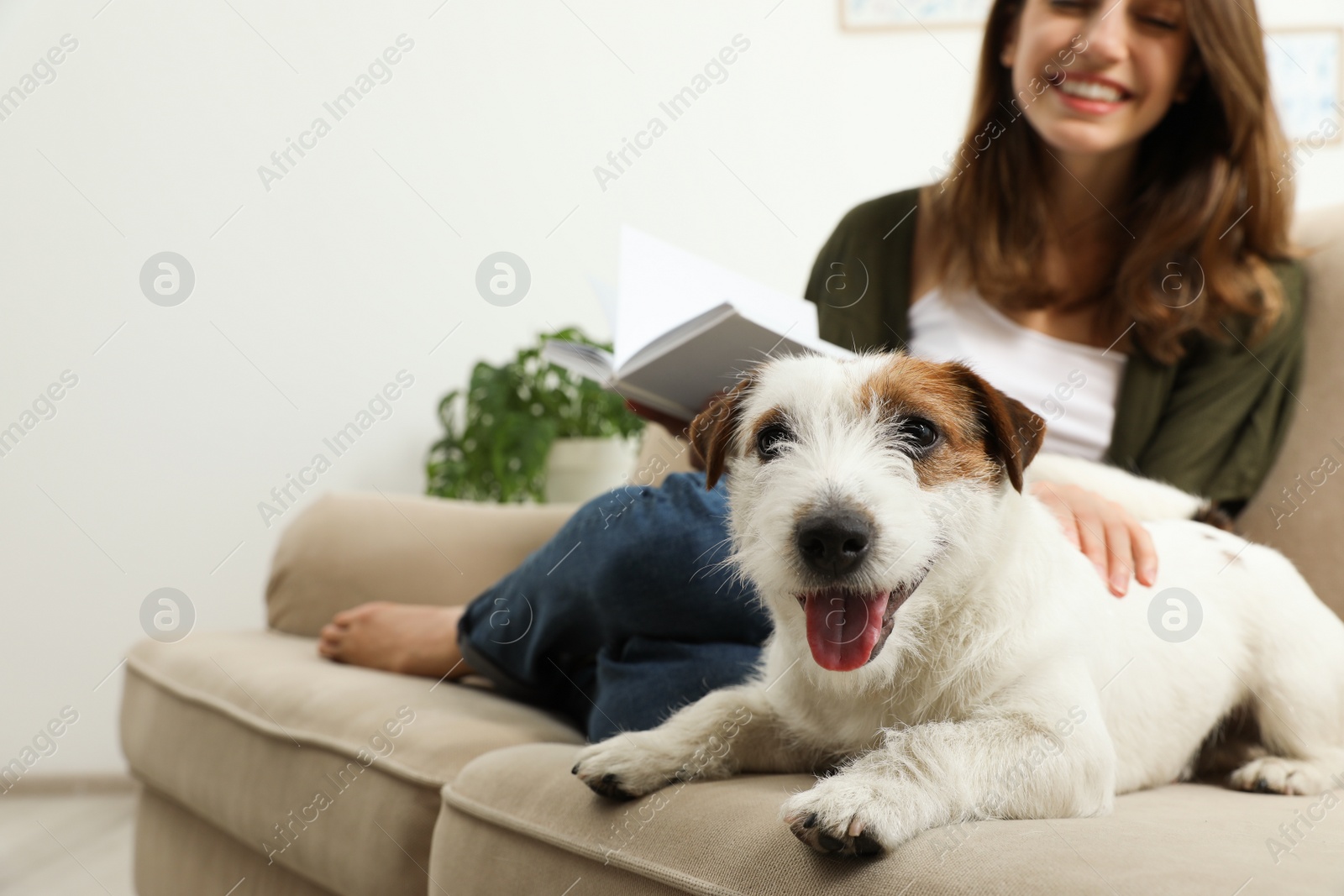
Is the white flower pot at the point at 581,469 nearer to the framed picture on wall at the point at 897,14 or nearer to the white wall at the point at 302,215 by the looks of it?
the white wall at the point at 302,215

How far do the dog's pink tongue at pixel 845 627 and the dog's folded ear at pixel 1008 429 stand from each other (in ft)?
0.59

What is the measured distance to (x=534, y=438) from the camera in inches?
118

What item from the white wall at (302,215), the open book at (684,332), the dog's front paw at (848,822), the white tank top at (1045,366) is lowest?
the white tank top at (1045,366)

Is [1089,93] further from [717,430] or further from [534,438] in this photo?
[534,438]

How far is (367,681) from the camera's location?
1614mm

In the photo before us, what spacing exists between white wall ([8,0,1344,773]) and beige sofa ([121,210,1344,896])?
130 centimetres

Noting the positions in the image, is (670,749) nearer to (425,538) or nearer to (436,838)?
(436,838)

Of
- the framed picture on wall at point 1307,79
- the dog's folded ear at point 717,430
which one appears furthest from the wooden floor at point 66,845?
the framed picture on wall at point 1307,79

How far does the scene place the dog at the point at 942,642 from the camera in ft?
2.80

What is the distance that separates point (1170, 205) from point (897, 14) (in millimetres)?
1878

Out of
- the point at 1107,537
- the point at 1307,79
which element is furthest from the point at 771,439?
the point at 1307,79

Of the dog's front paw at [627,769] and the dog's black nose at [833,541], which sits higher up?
the dog's black nose at [833,541]

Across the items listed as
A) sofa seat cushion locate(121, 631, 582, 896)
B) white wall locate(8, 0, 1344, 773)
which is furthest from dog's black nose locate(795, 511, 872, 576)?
white wall locate(8, 0, 1344, 773)

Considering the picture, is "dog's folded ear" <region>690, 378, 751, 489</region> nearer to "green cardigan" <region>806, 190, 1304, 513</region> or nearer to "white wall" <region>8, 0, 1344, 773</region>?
"green cardigan" <region>806, 190, 1304, 513</region>
